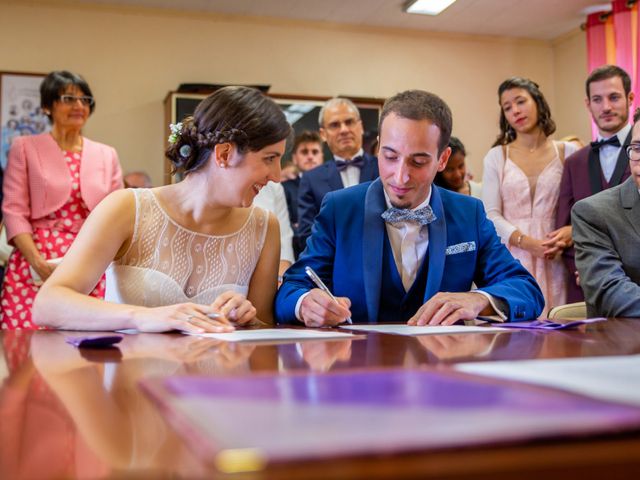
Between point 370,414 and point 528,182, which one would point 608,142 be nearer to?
point 528,182

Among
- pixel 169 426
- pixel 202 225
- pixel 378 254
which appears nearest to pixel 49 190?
pixel 202 225

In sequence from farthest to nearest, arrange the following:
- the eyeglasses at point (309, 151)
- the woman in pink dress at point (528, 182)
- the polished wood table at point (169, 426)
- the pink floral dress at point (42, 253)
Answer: the eyeglasses at point (309, 151)
the woman in pink dress at point (528, 182)
the pink floral dress at point (42, 253)
the polished wood table at point (169, 426)

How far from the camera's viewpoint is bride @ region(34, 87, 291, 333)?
5.90 feet

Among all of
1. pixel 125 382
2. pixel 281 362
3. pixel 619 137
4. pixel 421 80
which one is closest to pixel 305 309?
pixel 281 362

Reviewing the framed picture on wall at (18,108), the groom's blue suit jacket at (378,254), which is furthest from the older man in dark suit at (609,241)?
the framed picture on wall at (18,108)

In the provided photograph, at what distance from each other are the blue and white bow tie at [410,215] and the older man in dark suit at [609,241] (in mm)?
518

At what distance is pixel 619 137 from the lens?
3.09m

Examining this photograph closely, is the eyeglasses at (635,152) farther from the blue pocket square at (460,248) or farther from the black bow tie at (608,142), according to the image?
the black bow tie at (608,142)

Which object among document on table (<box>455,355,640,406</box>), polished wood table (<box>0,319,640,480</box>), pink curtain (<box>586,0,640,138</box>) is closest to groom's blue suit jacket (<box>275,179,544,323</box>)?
polished wood table (<box>0,319,640,480</box>)

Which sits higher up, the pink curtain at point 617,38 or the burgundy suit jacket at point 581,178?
the pink curtain at point 617,38

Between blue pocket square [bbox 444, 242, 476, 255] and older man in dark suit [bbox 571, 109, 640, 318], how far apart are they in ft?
1.26

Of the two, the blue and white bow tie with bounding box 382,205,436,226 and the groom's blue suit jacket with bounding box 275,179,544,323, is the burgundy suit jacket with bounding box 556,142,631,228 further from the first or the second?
the blue and white bow tie with bounding box 382,205,436,226

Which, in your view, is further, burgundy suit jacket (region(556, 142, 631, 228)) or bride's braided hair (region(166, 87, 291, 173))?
burgundy suit jacket (region(556, 142, 631, 228))

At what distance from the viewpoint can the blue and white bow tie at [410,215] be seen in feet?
6.31
